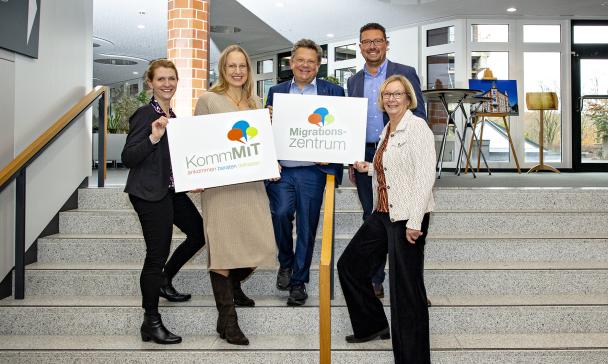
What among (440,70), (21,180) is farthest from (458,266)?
(440,70)

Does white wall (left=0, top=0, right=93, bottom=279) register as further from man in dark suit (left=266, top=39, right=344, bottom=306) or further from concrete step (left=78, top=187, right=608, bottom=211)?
man in dark suit (left=266, top=39, right=344, bottom=306)

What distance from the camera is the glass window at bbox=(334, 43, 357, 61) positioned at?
1179cm

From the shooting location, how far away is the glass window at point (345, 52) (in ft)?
38.7

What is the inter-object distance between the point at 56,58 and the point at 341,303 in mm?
2711

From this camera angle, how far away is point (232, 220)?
2457 mm

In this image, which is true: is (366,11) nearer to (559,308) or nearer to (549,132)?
(549,132)

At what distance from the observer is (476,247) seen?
332 centimetres

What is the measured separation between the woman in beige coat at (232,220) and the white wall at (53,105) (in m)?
1.50

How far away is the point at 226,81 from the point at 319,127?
53cm

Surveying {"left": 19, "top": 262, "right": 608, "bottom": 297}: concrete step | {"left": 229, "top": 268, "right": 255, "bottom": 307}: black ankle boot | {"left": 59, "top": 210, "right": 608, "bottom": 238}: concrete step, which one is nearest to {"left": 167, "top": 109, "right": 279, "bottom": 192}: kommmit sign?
{"left": 229, "top": 268, "right": 255, "bottom": 307}: black ankle boot

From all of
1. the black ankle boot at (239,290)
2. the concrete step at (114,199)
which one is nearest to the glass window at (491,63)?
the concrete step at (114,199)

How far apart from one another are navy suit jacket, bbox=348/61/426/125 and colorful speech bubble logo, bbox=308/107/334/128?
41 cm

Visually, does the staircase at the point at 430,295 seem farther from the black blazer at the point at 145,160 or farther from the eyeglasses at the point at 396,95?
the eyeglasses at the point at 396,95

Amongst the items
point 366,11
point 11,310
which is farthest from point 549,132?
point 11,310
